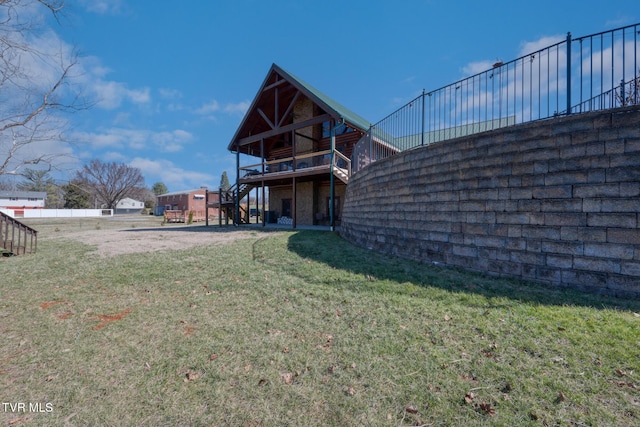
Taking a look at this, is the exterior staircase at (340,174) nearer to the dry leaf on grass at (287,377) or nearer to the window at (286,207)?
the window at (286,207)

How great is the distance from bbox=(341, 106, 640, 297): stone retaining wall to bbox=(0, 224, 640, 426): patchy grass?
1.49ft

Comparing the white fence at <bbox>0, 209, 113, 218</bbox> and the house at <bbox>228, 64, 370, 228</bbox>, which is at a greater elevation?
the house at <bbox>228, 64, 370, 228</bbox>

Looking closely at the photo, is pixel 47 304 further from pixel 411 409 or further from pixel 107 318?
pixel 411 409

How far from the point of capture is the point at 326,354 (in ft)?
9.06

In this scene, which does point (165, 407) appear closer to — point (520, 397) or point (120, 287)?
point (520, 397)

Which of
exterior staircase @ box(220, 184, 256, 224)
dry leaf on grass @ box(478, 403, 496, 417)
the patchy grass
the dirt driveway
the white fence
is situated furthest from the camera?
the white fence

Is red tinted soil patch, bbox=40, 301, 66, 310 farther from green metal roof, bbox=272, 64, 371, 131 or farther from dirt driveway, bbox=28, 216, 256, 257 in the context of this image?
green metal roof, bbox=272, 64, 371, 131

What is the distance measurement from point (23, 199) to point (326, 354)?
3336 inches

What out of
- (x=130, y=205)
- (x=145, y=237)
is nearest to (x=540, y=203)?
(x=145, y=237)

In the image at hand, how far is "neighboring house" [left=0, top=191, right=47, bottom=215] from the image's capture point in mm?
55188

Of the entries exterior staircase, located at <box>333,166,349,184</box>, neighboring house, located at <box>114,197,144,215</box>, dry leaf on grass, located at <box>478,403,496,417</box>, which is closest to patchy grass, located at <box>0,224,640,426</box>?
dry leaf on grass, located at <box>478,403,496,417</box>

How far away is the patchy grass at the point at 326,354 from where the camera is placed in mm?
2049

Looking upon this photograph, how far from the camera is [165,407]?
2156 millimetres

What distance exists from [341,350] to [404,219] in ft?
14.2
